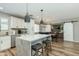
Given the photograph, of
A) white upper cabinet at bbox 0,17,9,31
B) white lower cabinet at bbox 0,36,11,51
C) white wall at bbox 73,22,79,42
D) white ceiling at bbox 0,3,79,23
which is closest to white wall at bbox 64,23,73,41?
white wall at bbox 73,22,79,42

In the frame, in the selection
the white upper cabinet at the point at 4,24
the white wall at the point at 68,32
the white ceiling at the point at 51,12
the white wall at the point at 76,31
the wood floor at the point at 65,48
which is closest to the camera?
the white ceiling at the point at 51,12

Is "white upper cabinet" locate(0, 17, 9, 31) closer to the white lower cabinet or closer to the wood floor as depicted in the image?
the white lower cabinet

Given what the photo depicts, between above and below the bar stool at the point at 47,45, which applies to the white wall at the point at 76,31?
above

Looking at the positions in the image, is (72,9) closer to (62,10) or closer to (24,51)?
(62,10)

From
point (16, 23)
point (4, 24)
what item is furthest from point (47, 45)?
point (4, 24)

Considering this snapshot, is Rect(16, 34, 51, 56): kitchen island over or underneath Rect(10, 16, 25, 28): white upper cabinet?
underneath

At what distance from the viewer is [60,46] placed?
13.1 feet

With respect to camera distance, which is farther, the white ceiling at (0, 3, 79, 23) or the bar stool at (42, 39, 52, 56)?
the bar stool at (42, 39, 52, 56)

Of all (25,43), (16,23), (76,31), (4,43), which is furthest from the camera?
(76,31)

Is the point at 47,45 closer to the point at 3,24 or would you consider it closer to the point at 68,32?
the point at 68,32

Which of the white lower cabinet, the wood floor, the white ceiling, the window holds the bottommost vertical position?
the wood floor

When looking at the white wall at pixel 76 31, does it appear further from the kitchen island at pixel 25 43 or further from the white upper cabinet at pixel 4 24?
the white upper cabinet at pixel 4 24

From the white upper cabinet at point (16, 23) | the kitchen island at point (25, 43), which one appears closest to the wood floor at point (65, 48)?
the kitchen island at point (25, 43)

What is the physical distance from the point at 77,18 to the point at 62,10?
0.61 metres
